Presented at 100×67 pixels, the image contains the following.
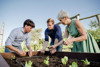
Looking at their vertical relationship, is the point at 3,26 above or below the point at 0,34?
above

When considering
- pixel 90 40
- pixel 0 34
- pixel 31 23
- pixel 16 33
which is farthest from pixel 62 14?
pixel 0 34

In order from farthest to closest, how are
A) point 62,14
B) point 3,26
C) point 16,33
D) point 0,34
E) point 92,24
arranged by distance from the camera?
point 92,24 < point 3,26 < point 0,34 < point 16,33 < point 62,14

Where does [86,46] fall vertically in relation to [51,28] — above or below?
below

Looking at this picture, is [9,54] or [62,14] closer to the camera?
[9,54]

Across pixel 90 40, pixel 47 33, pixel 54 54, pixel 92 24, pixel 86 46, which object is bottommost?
pixel 54 54

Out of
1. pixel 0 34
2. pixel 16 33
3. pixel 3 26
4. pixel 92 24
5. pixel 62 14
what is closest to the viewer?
pixel 62 14

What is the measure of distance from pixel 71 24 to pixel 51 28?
0.84 metres

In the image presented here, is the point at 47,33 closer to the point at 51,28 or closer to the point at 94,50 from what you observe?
the point at 51,28

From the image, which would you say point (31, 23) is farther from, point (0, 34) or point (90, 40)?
point (0, 34)

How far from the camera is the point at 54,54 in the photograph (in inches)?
58.9

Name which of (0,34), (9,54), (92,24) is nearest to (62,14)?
(9,54)

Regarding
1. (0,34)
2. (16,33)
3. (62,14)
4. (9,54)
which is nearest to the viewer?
(9,54)

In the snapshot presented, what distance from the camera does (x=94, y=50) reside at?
4.96 feet

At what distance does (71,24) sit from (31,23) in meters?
1.16
